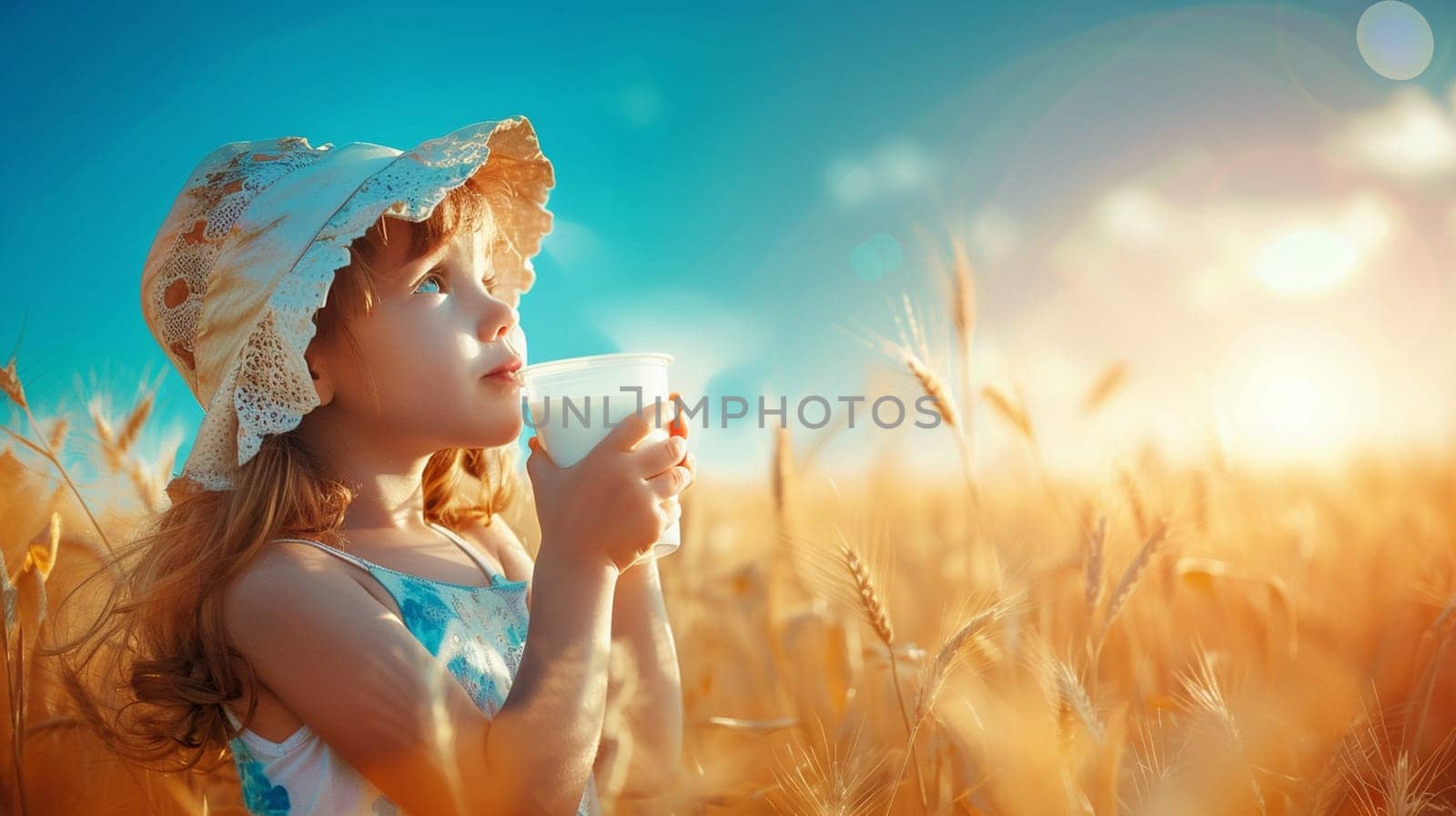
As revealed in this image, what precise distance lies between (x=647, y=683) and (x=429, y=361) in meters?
0.63

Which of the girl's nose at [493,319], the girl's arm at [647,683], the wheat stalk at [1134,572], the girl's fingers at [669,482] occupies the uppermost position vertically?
the girl's nose at [493,319]

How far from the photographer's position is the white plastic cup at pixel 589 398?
124 cm

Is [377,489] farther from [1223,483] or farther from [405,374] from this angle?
[1223,483]

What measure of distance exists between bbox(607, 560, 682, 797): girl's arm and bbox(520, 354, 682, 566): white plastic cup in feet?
0.74

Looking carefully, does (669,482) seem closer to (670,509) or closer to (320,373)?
(670,509)

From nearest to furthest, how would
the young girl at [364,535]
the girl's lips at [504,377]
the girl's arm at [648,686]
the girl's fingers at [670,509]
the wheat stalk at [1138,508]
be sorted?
the young girl at [364,535]
the girl's fingers at [670,509]
the girl's lips at [504,377]
the girl's arm at [648,686]
the wheat stalk at [1138,508]

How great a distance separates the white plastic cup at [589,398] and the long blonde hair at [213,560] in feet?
1.00

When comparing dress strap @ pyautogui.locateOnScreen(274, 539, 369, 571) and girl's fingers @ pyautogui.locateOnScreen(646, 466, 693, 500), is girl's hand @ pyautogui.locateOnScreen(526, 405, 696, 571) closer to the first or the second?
girl's fingers @ pyautogui.locateOnScreen(646, 466, 693, 500)

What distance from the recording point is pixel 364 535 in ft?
4.70

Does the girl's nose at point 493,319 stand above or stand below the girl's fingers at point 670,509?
above

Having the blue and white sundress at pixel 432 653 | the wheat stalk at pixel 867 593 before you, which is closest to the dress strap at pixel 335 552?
the blue and white sundress at pixel 432 653

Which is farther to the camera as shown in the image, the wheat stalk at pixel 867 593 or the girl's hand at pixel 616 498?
the wheat stalk at pixel 867 593

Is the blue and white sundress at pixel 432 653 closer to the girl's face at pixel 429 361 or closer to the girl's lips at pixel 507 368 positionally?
the girl's face at pixel 429 361

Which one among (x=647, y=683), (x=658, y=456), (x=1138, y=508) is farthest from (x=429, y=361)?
(x=1138, y=508)
